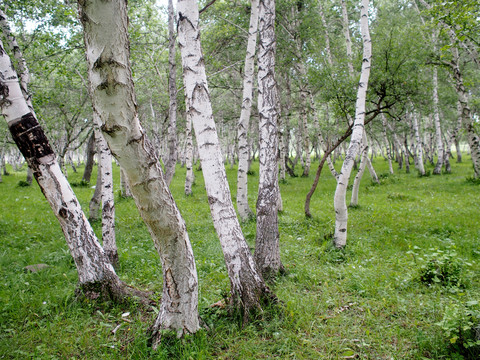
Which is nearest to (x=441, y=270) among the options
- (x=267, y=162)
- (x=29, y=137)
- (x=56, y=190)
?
(x=267, y=162)

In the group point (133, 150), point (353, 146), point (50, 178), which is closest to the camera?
point (133, 150)

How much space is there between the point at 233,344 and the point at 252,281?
0.77 meters

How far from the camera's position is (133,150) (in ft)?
7.80

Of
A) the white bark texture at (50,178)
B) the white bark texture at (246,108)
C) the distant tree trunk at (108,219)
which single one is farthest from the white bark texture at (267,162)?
the white bark texture at (246,108)

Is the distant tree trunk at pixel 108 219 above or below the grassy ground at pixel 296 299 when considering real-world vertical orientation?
above

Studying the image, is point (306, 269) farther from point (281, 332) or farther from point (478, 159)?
point (478, 159)

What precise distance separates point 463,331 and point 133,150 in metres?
3.90

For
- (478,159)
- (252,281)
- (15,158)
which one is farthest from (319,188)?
(15,158)

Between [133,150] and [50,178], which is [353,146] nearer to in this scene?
[133,150]

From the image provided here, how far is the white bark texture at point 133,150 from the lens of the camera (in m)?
1.94

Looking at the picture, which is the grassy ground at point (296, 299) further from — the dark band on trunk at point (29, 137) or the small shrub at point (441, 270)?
the dark band on trunk at point (29, 137)

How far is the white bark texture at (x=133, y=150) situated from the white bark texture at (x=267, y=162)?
1859mm

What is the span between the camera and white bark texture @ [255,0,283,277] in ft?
16.6

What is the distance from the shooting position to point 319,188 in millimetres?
17094
